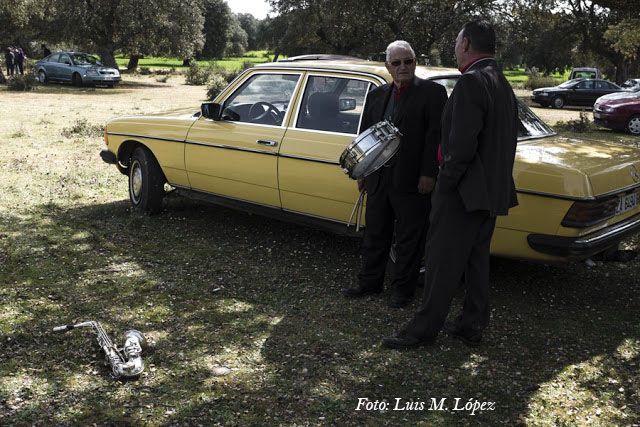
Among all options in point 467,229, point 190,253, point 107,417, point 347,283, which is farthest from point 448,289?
point 190,253

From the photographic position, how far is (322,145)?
5570 mm

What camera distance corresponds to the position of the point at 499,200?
3982mm

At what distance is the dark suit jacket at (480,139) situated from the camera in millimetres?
3828

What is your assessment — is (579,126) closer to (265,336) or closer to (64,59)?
(265,336)

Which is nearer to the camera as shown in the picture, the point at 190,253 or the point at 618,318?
the point at 618,318

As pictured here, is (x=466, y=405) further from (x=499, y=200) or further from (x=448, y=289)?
(x=499, y=200)

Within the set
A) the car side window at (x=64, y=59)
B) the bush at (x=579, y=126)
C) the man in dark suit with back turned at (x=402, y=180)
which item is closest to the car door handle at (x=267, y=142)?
the man in dark suit with back turned at (x=402, y=180)

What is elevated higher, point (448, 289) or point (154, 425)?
point (448, 289)

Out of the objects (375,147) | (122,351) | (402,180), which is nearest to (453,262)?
(402,180)

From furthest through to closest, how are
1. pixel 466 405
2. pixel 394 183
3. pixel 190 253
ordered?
pixel 190 253, pixel 394 183, pixel 466 405

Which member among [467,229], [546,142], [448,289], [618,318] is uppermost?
[546,142]

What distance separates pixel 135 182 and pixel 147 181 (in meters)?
0.42

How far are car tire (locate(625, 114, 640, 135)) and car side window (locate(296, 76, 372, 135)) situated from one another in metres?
14.8

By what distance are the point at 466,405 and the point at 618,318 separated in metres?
1.91
